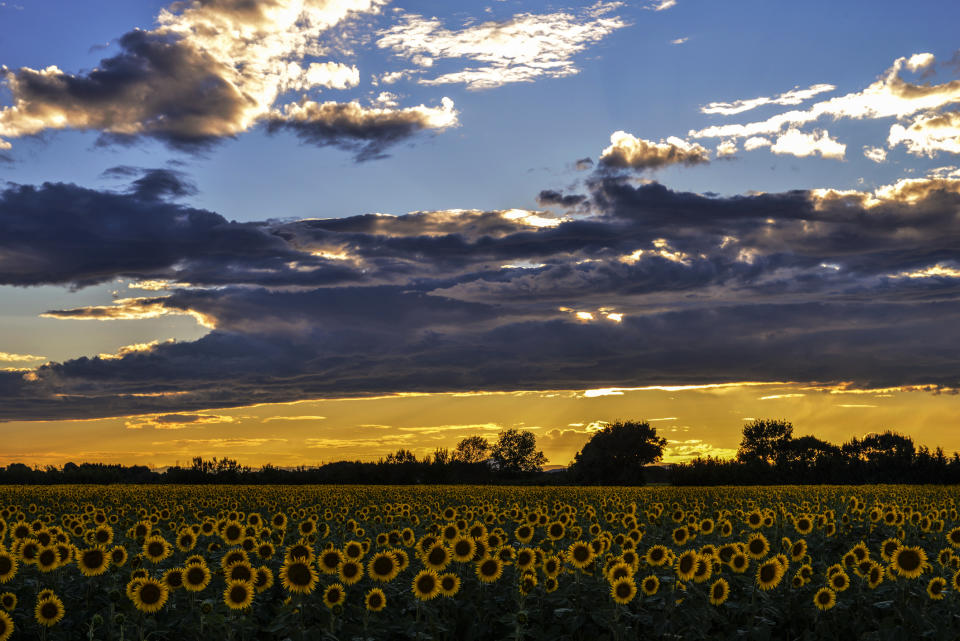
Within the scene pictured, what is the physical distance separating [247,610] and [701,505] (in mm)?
21684

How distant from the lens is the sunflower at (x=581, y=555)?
1326 centimetres

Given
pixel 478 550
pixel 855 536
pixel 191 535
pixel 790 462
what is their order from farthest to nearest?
pixel 790 462
pixel 855 536
pixel 191 535
pixel 478 550

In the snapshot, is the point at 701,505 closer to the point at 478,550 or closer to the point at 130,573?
the point at 478,550

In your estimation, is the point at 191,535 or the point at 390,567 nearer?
the point at 390,567

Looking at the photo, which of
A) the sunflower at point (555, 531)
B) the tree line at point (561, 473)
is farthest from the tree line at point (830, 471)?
the sunflower at point (555, 531)

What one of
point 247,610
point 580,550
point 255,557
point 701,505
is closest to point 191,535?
point 255,557

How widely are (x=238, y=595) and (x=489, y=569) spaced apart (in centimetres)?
375

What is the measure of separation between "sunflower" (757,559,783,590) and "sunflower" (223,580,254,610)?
7.70 metres

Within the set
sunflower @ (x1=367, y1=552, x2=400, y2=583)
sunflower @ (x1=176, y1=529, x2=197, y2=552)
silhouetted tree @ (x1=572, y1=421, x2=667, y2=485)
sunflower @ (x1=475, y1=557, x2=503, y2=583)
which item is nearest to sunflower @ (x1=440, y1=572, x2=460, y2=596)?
sunflower @ (x1=475, y1=557, x2=503, y2=583)

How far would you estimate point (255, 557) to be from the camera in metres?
16.2

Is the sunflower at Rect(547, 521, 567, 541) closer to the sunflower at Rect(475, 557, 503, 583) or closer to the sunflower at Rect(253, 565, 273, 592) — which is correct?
the sunflower at Rect(475, 557, 503, 583)

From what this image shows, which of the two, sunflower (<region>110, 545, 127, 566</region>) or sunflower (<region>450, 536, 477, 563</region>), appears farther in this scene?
sunflower (<region>110, 545, 127, 566</region>)

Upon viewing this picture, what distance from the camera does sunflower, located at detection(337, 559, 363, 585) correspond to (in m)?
12.6

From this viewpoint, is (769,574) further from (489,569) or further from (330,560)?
(330,560)
